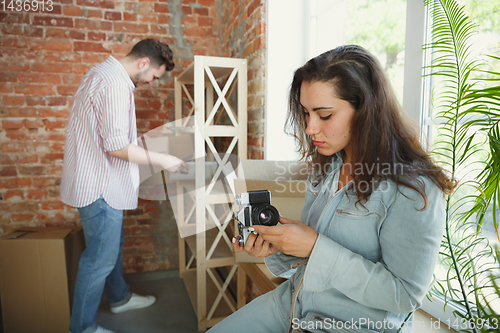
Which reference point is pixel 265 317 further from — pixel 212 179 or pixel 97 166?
pixel 97 166

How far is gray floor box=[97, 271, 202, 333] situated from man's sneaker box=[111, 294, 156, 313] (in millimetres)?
32

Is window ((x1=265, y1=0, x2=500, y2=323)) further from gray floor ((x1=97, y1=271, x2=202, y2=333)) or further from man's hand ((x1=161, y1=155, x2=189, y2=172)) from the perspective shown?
gray floor ((x1=97, y1=271, x2=202, y2=333))

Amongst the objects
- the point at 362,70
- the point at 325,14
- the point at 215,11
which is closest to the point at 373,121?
the point at 362,70

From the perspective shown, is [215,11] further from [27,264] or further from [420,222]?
[420,222]

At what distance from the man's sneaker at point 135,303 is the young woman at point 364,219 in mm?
1727

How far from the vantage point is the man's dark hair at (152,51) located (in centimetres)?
192

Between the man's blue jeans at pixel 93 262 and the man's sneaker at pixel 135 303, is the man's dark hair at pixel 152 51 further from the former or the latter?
the man's sneaker at pixel 135 303

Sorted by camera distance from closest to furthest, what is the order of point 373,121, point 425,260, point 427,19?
1. point 425,260
2. point 373,121
3. point 427,19

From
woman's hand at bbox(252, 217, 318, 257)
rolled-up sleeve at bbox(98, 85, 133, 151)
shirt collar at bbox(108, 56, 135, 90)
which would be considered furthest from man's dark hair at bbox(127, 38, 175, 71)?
woman's hand at bbox(252, 217, 318, 257)

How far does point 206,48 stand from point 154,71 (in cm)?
87

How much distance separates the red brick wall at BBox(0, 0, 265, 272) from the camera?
237 centimetres

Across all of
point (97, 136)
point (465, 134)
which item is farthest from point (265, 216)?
point (97, 136)

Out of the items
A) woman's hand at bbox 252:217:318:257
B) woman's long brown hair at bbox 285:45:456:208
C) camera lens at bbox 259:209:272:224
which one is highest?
woman's long brown hair at bbox 285:45:456:208

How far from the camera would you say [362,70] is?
844mm
